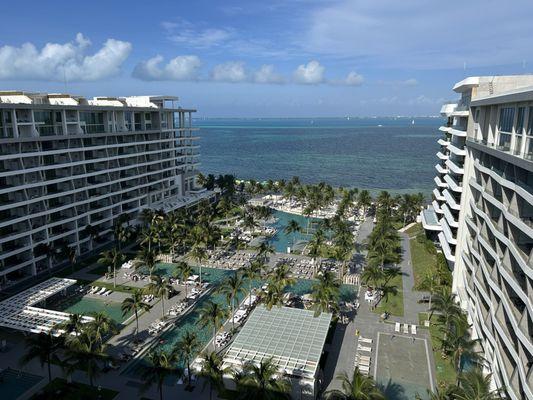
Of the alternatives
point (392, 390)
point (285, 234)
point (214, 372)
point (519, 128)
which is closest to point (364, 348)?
point (392, 390)

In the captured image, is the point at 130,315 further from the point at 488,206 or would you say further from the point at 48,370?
the point at 488,206

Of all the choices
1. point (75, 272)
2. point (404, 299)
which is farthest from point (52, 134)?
point (404, 299)

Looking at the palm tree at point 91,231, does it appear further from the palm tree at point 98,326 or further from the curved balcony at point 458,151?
the curved balcony at point 458,151

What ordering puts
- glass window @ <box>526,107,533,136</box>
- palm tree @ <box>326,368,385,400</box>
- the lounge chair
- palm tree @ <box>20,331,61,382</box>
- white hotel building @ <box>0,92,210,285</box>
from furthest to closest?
white hotel building @ <box>0,92,210,285</box> < the lounge chair < palm tree @ <box>20,331,61,382</box> < glass window @ <box>526,107,533,136</box> < palm tree @ <box>326,368,385,400</box>

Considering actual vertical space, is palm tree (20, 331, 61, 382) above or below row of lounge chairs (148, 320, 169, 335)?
above

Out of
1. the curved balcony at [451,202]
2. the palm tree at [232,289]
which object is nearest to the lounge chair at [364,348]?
the palm tree at [232,289]

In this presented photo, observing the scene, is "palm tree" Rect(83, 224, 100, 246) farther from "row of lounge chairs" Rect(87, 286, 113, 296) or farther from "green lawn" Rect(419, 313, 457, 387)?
"green lawn" Rect(419, 313, 457, 387)

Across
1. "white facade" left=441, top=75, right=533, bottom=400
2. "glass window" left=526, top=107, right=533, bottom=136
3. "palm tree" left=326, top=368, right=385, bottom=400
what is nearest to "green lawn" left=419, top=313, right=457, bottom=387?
"white facade" left=441, top=75, right=533, bottom=400
